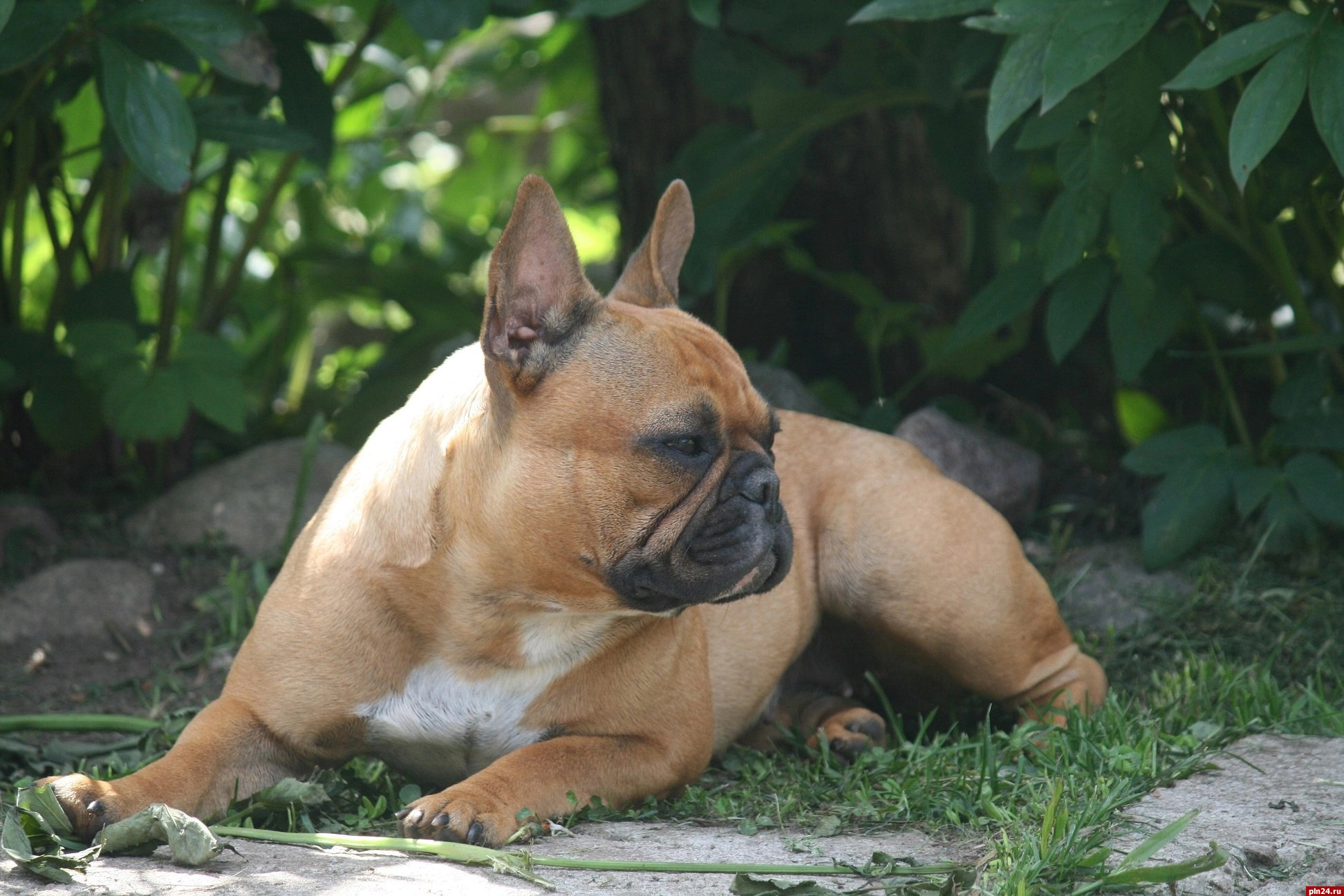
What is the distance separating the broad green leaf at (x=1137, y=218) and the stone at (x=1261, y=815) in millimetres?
1452

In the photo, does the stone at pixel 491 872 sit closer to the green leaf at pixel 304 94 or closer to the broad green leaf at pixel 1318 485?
the broad green leaf at pixel 1318 485

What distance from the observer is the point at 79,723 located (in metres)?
3.93

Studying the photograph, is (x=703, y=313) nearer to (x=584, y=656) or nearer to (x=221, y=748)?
(x=584, y=656)

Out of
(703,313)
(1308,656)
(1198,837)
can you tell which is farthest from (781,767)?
(703,313)

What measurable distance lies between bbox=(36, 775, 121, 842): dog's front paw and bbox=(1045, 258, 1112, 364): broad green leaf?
314 centimetres

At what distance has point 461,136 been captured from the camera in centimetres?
A: 841

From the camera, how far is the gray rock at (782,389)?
17.8ft

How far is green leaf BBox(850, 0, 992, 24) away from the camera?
3.85 metres

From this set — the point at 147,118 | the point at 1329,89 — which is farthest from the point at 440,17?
the point at 1329,89

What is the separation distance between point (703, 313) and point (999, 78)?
2637 mm

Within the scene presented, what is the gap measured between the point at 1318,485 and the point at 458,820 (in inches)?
124

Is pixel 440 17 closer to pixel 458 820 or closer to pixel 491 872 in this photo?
pixel 458 820

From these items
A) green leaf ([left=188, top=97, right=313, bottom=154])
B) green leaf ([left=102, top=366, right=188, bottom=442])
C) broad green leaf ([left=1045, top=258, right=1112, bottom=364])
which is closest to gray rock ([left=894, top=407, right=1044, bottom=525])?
broad green leaf ([left=1045, top=258, right=1112, bottom=364])

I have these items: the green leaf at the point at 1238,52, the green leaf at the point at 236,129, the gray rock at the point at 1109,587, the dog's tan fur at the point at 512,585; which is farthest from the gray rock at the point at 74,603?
the green leaf at the point at 1238,52
